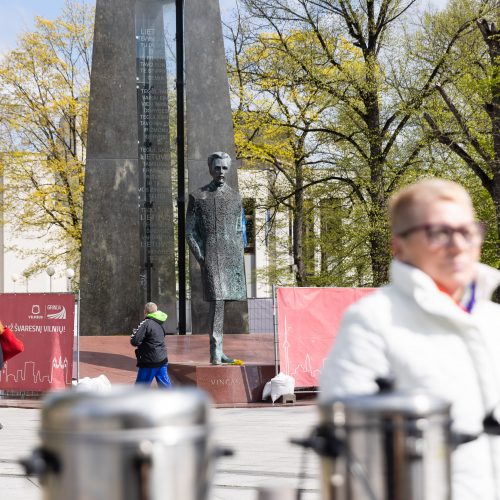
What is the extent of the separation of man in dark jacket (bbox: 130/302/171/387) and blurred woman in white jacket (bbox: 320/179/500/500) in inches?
499

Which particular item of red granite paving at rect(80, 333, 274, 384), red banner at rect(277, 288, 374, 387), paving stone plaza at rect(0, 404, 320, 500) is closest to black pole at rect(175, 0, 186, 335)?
red granite paving at rect(80, 333, 274, 384)

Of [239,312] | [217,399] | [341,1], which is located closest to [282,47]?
[341,1]

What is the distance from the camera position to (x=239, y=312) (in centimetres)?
2367

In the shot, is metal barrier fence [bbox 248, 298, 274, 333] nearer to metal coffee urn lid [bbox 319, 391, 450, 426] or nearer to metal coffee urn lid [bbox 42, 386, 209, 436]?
metal coffee urn lid [bbox 319, 391, 450, 426]

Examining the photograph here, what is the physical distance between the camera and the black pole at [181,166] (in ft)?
76.7

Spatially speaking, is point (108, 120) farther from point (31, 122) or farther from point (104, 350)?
point (31, 122)

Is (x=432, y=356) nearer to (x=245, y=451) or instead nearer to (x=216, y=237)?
(x=245, y=451)

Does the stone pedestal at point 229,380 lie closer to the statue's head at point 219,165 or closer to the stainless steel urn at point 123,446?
the statue's head at point 219,165

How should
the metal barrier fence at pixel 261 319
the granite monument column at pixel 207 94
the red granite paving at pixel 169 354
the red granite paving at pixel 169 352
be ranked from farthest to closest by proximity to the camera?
the metal barrier fence at pixel 261 319 < the granite monument column at pixel 207 94 < the red granite paving at pixel 169 352 < the red granite paving at pixel 169 354

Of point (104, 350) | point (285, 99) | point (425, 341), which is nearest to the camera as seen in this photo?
point (425, 341)

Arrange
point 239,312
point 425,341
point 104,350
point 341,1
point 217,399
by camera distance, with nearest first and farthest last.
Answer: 1. point 425,341
2. point 217,399
3. point 104,350
4. point 239,312
5. point 341,1

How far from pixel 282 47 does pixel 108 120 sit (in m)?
Answer: 10.7

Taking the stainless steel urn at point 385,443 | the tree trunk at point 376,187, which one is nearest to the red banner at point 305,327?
the tree trunk at point 376,187

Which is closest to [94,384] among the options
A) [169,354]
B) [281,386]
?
[281,386]
